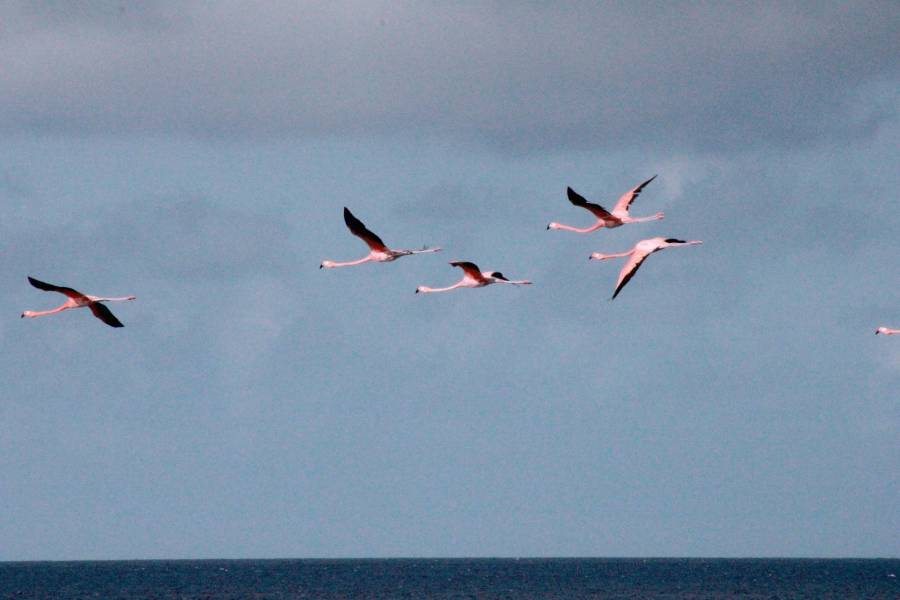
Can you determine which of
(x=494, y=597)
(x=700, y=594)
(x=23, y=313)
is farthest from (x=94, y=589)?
(x=23, y=313)

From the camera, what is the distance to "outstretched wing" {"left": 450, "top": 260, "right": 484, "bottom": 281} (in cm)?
4597

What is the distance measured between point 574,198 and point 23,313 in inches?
775

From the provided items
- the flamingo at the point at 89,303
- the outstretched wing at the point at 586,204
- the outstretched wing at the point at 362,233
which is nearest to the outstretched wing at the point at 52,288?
the flamingo at the point at 89,303

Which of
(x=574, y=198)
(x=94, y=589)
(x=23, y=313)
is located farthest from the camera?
(x=94, y=589)

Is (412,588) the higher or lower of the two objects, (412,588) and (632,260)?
the higher

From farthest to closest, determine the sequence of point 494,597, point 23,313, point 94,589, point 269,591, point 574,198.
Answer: point 94,589 → point 269,591 → point 494,597 → point 23,313 → point 574,198

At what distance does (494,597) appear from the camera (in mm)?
147875

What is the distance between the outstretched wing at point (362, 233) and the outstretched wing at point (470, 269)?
8.28ft

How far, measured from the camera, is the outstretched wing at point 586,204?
4434 centimetres

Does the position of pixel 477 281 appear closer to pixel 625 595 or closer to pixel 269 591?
pixel 625 595

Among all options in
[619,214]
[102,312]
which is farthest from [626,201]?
[102,312]

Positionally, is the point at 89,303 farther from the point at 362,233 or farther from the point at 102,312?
the point at 362,233

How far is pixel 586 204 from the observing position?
4569 centimetres

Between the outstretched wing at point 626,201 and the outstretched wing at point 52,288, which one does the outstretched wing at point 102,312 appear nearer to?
the outstretched wing at point 52,288
